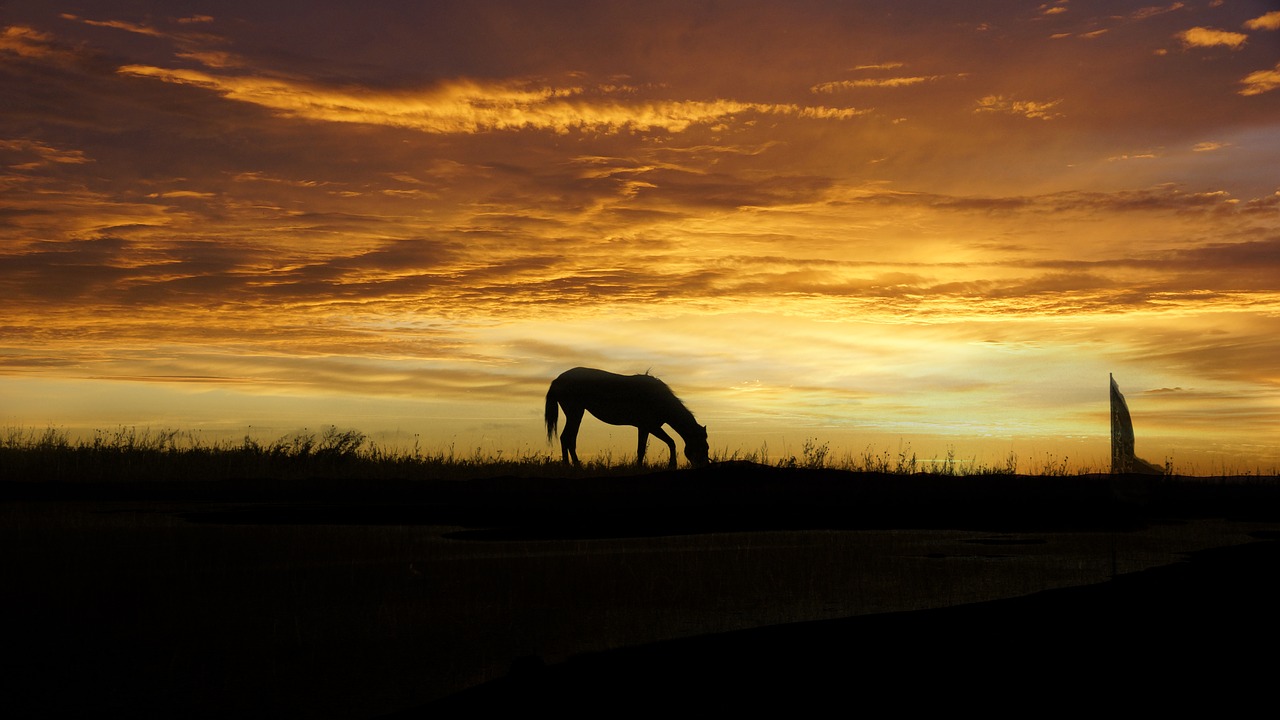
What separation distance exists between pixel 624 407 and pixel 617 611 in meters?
25.7

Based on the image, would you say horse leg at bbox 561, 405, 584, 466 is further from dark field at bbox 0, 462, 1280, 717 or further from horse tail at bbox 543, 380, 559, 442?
dark field at bbox 0, 462, 1280, 717

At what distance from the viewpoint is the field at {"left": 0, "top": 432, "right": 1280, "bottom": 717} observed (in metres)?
5.72

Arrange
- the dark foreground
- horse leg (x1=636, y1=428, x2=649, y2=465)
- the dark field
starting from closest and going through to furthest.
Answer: the dark foreground, the dark field, horse leg (x1=636, y1=428, x2=649, y2=465)

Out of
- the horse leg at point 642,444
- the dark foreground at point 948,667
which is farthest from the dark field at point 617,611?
the horse leg at point 642,444

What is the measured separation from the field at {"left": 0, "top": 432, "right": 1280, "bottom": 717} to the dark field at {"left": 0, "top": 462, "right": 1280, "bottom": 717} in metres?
0.03

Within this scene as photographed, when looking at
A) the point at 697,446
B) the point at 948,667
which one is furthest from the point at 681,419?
the point at 948,667

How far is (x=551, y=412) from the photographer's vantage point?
113 feet

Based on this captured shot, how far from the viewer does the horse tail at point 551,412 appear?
112 feet

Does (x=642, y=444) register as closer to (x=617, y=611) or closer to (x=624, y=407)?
(x=624, y=407)

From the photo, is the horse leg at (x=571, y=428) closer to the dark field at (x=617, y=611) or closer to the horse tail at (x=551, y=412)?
the horse tail at (x=551, y=412)

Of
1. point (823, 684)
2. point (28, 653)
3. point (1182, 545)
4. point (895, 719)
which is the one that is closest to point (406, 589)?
point (28, 653)

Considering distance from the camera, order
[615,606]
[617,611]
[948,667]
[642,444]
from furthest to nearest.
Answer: [642,444]
[615,606]
[617,611]
[948,667]

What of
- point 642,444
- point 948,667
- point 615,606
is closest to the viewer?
point 948,667

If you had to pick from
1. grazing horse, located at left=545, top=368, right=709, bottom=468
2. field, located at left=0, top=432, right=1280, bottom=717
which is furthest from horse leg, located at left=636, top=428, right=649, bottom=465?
field, located at left=0, top=432, right=1280, bottom=717
